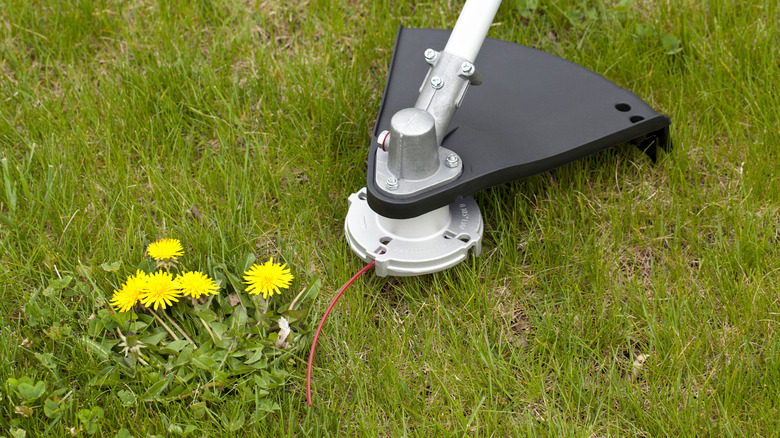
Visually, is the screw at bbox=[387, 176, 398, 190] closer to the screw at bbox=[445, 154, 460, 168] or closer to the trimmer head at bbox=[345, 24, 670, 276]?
the trimmer head at bbox=[345, 24, 670, 276]

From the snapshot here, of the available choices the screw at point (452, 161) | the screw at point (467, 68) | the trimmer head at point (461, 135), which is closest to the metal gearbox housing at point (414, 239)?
the trimmer head at point (461, 135)

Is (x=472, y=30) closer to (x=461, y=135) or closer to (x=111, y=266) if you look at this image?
(x=461, y=135)

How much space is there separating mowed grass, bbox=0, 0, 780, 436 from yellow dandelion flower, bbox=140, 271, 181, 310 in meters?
0.16

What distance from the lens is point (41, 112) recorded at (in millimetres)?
2375

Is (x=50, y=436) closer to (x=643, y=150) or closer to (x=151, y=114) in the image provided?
(x=151, y=114)

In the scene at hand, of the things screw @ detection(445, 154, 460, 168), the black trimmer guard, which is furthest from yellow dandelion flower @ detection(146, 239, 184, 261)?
screw @ detection(445, 154, 460, 168)

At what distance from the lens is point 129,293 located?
1733mm

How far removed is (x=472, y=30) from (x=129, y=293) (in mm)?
1052

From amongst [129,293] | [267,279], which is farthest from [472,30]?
[129,293]

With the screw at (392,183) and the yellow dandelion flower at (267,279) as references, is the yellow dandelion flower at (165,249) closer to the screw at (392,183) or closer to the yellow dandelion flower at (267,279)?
the yellow dandelion flower at (267,279)

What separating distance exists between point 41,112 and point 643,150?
191 cm

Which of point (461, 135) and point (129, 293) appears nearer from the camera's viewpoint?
point (129, 293)

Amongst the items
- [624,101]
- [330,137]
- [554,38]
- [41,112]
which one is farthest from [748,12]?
[41,112]

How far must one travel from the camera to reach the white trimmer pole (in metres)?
1.82
